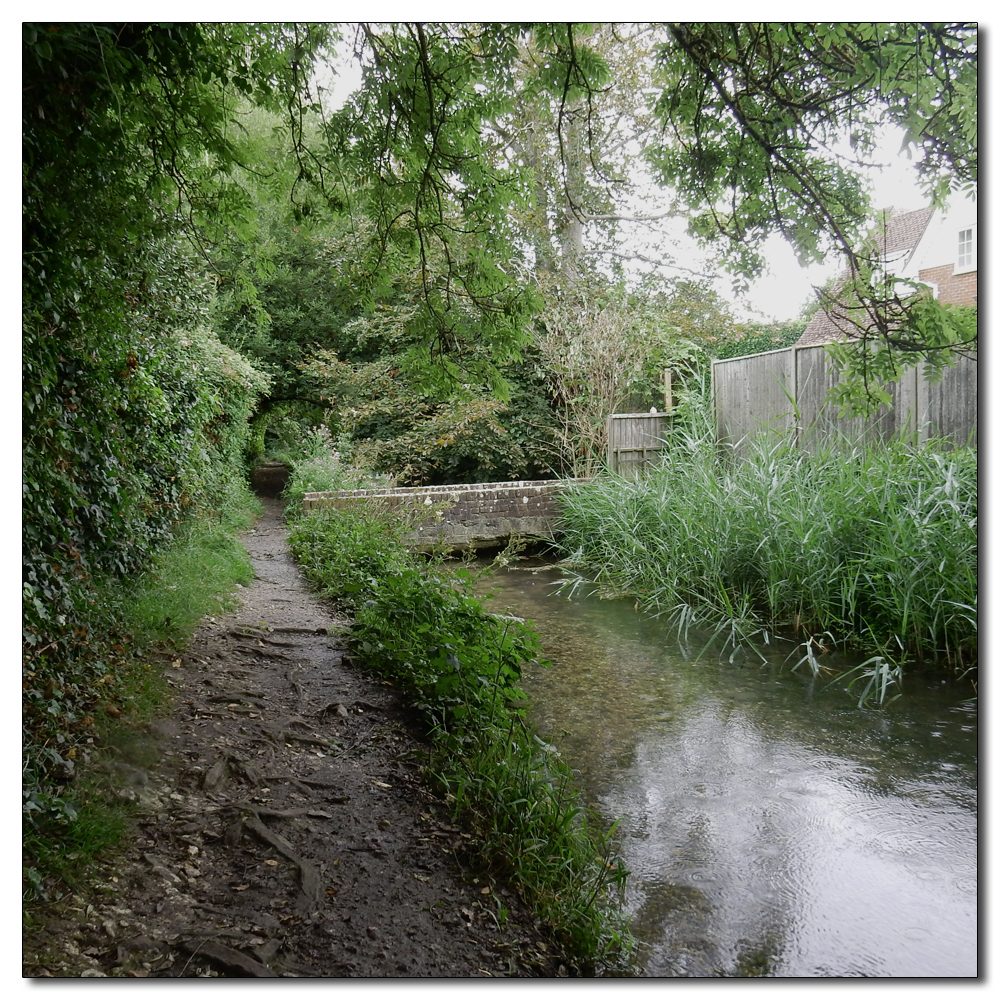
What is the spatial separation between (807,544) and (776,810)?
231 cm

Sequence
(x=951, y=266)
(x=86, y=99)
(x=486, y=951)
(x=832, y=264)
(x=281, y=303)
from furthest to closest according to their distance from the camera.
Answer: (x=281, y=303), (x=832, y=264), (x=951, y=266), (x=86, y=99), (x=486, y=951)

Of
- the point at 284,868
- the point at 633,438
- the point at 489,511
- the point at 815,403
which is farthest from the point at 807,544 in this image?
the point at 489,511

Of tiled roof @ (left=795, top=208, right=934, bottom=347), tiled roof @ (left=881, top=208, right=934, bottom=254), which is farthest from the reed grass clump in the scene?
tiled roof @ (left=881, top=208, right=934, bottom=254)

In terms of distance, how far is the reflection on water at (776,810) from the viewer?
184 centimetres

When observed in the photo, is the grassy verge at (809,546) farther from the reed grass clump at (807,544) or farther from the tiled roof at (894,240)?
the tiled roof at (894,240)

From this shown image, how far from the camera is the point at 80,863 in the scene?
1749 millimetres

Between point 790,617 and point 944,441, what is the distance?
6.63 ft

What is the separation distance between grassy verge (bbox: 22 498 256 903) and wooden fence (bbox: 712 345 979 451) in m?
2.94

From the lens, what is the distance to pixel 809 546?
448 centimetres

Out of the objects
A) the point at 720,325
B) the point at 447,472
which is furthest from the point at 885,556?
the point at 447,472

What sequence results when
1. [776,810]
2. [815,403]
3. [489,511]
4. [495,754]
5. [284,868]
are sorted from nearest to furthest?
[284,868]
[495,754]
[776,810]
[815,403]
[489,511]

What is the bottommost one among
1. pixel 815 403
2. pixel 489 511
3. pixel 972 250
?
pixel 489 511

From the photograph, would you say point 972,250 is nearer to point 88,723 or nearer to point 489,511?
point 88,723

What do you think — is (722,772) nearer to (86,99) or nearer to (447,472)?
(86,99)
